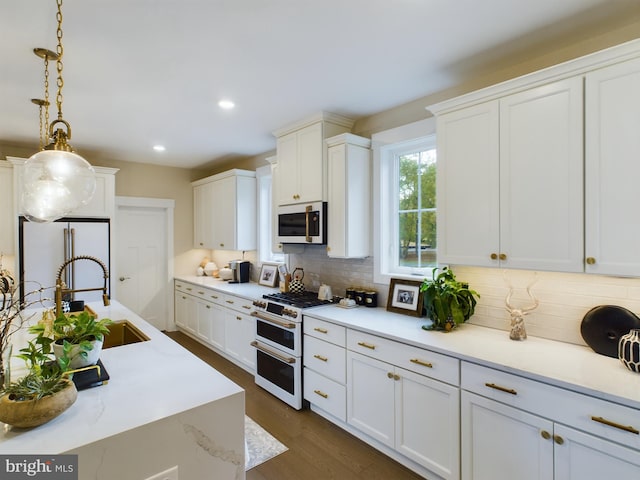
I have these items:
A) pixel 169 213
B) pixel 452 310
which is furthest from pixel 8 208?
pixel 452 310

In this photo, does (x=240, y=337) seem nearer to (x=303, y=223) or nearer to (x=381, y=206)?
(x=303, y=223)

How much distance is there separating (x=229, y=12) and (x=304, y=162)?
169 cm

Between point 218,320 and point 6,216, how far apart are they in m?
2.64

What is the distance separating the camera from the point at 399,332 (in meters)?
2.29

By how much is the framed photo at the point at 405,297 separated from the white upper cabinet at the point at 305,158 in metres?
1.03

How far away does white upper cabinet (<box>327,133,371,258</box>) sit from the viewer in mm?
3033

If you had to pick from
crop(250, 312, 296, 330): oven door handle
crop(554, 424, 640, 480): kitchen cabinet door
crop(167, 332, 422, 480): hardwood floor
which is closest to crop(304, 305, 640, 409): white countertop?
crop(554, 424, 640, 480): kitchen cabinet door

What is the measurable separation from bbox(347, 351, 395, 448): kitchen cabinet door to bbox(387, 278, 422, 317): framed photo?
56 cm

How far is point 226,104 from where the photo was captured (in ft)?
9.71

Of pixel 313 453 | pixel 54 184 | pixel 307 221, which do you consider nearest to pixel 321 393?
pixel 313 453

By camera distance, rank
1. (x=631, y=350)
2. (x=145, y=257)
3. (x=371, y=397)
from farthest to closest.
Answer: (x=145, y=257)
(x=371, y=397)
(x=631, y=350)

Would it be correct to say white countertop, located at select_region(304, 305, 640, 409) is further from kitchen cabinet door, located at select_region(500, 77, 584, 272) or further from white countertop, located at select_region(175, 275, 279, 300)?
white countertop, located at select_region(175, 275, 279, 300)

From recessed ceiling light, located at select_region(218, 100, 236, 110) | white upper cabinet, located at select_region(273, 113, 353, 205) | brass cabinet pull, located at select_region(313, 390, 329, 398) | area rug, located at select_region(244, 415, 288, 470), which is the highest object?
recessed ceiling light, located at select_region(218, 100, 236, 110)

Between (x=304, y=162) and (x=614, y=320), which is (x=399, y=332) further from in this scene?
(x=304, y=162)
